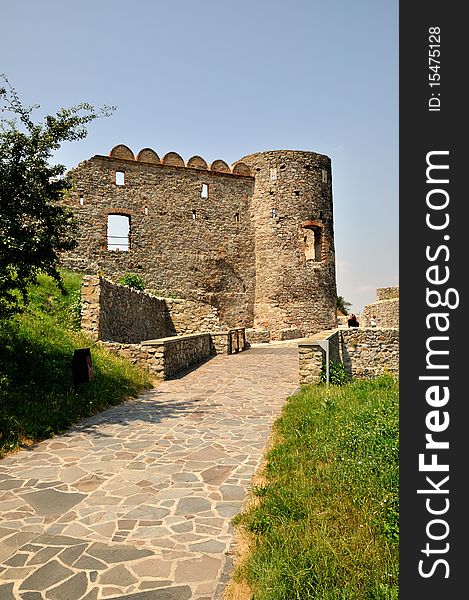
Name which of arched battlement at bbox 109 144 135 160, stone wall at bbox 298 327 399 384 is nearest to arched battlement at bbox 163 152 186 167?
arched battlement at bbox 109 144 135 160

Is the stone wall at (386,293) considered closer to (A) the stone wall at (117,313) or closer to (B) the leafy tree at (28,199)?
(A) the stone wall at (117,313)

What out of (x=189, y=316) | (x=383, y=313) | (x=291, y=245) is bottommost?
(x=189, y=316)

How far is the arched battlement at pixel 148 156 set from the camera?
23.4m

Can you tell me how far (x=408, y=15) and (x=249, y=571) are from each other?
3.19 meters

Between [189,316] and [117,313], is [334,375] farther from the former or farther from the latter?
[189,316]

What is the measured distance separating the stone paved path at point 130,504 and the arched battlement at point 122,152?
1857 cm

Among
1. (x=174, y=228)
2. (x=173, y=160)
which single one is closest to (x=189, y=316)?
(x=174, y=228)

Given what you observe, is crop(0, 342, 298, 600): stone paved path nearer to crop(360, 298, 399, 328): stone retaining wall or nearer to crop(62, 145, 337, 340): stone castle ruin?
crop(62, 145, 337, 340): stone castle ruin

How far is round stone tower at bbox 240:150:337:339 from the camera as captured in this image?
81.0 ft

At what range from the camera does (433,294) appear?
1831 mm

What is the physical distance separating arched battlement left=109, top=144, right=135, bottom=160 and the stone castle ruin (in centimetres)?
5

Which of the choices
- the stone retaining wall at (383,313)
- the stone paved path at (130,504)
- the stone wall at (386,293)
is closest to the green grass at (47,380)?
the stone paved path at (130,504)

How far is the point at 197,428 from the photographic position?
6.46 metres

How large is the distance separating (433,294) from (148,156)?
2390 cm
